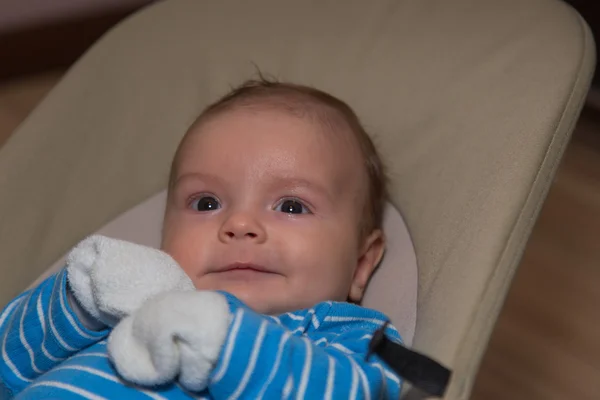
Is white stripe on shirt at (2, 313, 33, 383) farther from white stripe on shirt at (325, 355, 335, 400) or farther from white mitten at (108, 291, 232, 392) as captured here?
white stripe on shirt at (325, 355, 335, 400)

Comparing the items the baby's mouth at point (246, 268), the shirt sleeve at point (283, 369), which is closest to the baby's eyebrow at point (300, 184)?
the baby's mouth at point (246, 268)

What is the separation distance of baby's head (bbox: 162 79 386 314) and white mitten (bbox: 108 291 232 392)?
6.8 inches

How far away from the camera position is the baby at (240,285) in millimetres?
825

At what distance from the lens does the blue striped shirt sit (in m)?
0.83

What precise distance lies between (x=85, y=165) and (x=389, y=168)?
0.46m

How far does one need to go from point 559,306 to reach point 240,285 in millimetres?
914

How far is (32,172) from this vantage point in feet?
3.95

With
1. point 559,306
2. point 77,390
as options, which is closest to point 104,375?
point 77,390

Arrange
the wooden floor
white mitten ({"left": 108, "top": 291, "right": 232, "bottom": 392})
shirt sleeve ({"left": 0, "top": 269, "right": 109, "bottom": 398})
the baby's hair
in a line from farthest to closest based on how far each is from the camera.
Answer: the wooden floor
the baby's hair
shirt sleeve ({"left": 0, "top": 269, "right": 109, "bottom": 398})
white mitten ({"left": 108, "top": 291, "right": 232, "bottom": 392})

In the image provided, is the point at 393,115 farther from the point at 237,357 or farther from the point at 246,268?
the point at 237,357

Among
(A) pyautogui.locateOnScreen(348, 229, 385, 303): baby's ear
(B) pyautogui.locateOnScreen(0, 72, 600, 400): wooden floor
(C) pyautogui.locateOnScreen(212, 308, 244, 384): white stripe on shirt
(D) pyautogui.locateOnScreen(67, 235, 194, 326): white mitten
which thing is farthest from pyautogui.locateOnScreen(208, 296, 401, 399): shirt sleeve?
(B) pyautogui.locateOnScreen(0, 72, 600, 400): wooden floor

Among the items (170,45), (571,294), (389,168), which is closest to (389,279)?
(389,168)

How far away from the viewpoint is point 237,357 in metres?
0.82

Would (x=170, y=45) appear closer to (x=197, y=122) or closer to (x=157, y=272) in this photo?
(x=197, y=122)
